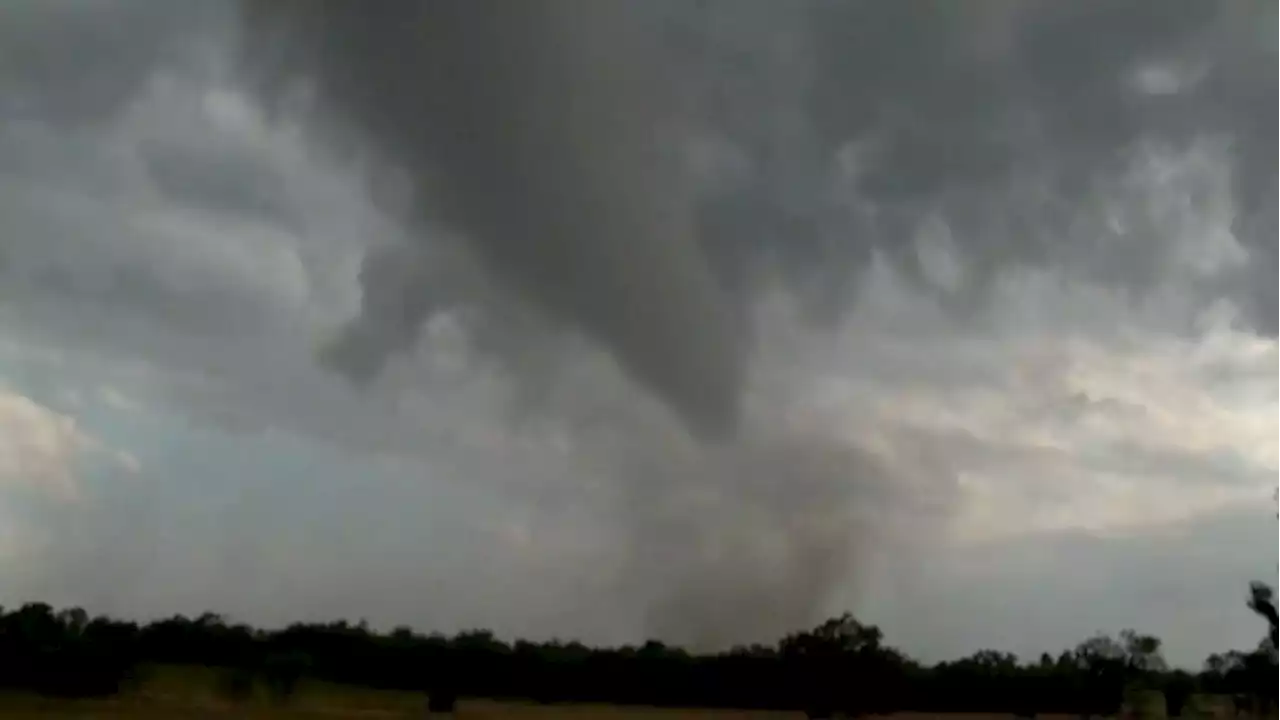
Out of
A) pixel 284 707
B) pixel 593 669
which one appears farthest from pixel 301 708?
pixel 593 669

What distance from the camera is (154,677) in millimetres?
89312

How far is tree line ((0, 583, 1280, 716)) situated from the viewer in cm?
9531

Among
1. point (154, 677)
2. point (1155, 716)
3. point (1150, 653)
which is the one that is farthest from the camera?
point (1150, 653)

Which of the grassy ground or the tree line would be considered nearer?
the grassy ground

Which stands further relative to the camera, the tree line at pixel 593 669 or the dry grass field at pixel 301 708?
the tree line at pixel 593 669

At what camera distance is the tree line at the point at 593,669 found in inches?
3752

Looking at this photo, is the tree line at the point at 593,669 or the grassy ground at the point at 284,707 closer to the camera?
the grassy ground at the point at 284,707

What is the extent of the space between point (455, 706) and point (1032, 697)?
53.4 meters

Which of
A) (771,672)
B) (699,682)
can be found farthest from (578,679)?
(771,672)

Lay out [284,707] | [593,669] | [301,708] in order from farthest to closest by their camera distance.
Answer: [593,669] < [301,708] < [284,707]

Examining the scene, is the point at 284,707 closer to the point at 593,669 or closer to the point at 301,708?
the point at 301,708

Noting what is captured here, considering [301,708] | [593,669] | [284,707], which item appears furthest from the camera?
[593,669]

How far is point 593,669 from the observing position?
11525 cm

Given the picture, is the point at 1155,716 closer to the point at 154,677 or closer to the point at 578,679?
the point at 578,679
